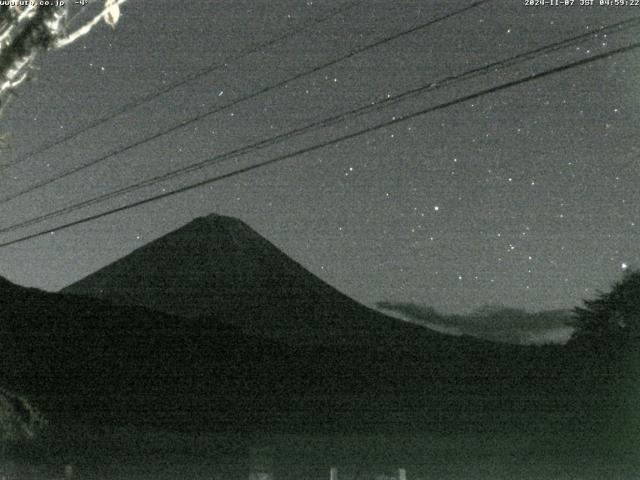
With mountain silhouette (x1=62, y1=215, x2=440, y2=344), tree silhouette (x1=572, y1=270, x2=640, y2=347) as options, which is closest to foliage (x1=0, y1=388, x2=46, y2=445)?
tree silhouette (x1=572, y1=270, x2=640, y2=347)

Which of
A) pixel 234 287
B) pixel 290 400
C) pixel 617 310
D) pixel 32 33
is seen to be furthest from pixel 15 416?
pixel 234 287

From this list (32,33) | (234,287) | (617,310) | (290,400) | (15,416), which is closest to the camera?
(32,33)

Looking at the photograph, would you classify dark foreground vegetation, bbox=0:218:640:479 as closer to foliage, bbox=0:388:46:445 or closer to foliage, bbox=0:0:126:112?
foliage, bbox=0:388:46:445

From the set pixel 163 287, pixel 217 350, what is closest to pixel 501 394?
pixel 217 350

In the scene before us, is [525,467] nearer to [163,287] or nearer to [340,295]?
[163,287]

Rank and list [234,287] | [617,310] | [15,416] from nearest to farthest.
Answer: [15,416] < [617,310] < [234,287]

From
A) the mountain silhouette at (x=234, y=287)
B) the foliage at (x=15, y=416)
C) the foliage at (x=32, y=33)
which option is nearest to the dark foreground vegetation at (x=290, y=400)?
the foliage at (x=15, y=416)

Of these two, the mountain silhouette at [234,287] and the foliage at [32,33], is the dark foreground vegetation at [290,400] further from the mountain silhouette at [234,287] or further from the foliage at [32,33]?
the mountain silhouette at [234,287]

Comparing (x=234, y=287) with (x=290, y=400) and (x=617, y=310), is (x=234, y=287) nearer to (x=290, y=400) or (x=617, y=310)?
(x=617, y=310)

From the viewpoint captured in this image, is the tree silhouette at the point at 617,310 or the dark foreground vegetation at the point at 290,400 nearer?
the dark foreground vegetation at the point at 290,400
